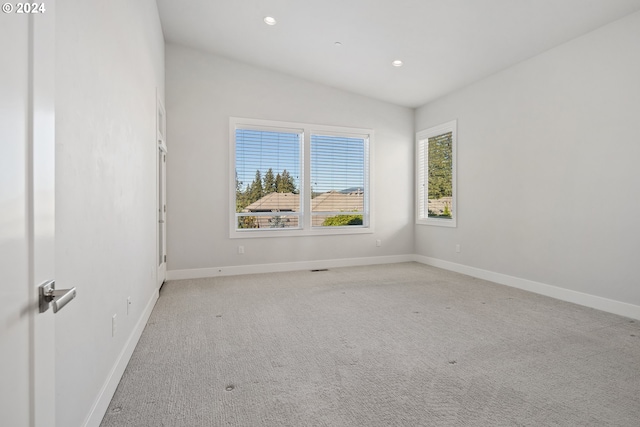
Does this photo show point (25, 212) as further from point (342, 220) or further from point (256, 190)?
point (342, 220)

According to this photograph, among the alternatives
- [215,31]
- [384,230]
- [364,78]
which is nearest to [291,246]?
[384,230]

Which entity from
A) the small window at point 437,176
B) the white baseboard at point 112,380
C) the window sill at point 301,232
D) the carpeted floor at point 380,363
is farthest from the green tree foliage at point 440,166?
the white baseboard at point 112,380

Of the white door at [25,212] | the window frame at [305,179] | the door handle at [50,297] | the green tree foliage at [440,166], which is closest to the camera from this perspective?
the white door at [25,212]

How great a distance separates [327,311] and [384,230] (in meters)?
2.95

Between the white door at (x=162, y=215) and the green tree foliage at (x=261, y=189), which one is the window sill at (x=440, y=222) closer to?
the green tree foliage at (x=261, y=189)

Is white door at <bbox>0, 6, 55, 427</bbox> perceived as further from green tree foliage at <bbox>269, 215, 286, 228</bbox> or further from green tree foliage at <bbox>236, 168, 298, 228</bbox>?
green tree foliage at <bbox>269, 215, 286, 228</bbox>

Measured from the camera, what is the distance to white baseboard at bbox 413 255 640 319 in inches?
129

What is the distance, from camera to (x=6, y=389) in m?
0.67

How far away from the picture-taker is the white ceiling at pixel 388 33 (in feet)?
10.9

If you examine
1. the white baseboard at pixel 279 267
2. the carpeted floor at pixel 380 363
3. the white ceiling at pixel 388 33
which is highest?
the white ceiling at pixel 388 33

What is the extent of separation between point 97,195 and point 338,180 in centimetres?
436

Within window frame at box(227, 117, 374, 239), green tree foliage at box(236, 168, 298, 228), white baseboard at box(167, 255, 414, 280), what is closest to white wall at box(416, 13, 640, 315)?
white baseboard at box(167, 255, 414, 280)

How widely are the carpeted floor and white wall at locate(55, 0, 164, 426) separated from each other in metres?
0.36

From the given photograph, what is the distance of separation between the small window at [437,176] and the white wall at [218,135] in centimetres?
103
